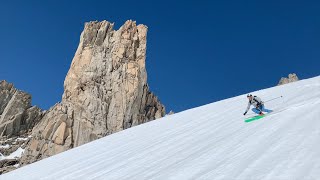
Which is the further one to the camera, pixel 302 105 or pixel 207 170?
pixel 302 105

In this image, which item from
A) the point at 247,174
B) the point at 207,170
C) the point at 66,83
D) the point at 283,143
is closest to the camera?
the point at 247,174

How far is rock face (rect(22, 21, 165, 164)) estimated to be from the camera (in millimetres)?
66938

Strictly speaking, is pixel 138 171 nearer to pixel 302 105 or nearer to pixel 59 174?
Answer: pixel 59 174

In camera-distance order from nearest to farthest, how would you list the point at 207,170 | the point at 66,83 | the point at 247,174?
the point at 247,174
the point at 207,170
the point at 66,83

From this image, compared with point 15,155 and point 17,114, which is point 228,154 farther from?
point 17,114

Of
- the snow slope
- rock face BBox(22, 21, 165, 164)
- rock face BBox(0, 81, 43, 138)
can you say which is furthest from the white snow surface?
the snow slope

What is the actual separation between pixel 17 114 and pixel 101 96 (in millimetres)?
31855

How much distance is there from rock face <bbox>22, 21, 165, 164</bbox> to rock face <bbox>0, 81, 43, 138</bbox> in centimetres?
2069

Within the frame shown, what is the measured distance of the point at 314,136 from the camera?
11.6m

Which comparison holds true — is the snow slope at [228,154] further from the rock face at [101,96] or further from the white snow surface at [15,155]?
the white snow surface at [15,155]

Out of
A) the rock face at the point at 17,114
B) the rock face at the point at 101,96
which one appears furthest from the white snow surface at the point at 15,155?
the rock face at the point at 17,114

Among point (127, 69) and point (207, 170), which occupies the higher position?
point (127, 69)

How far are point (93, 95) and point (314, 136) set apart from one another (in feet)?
203

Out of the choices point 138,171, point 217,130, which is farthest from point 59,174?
point 217,130
